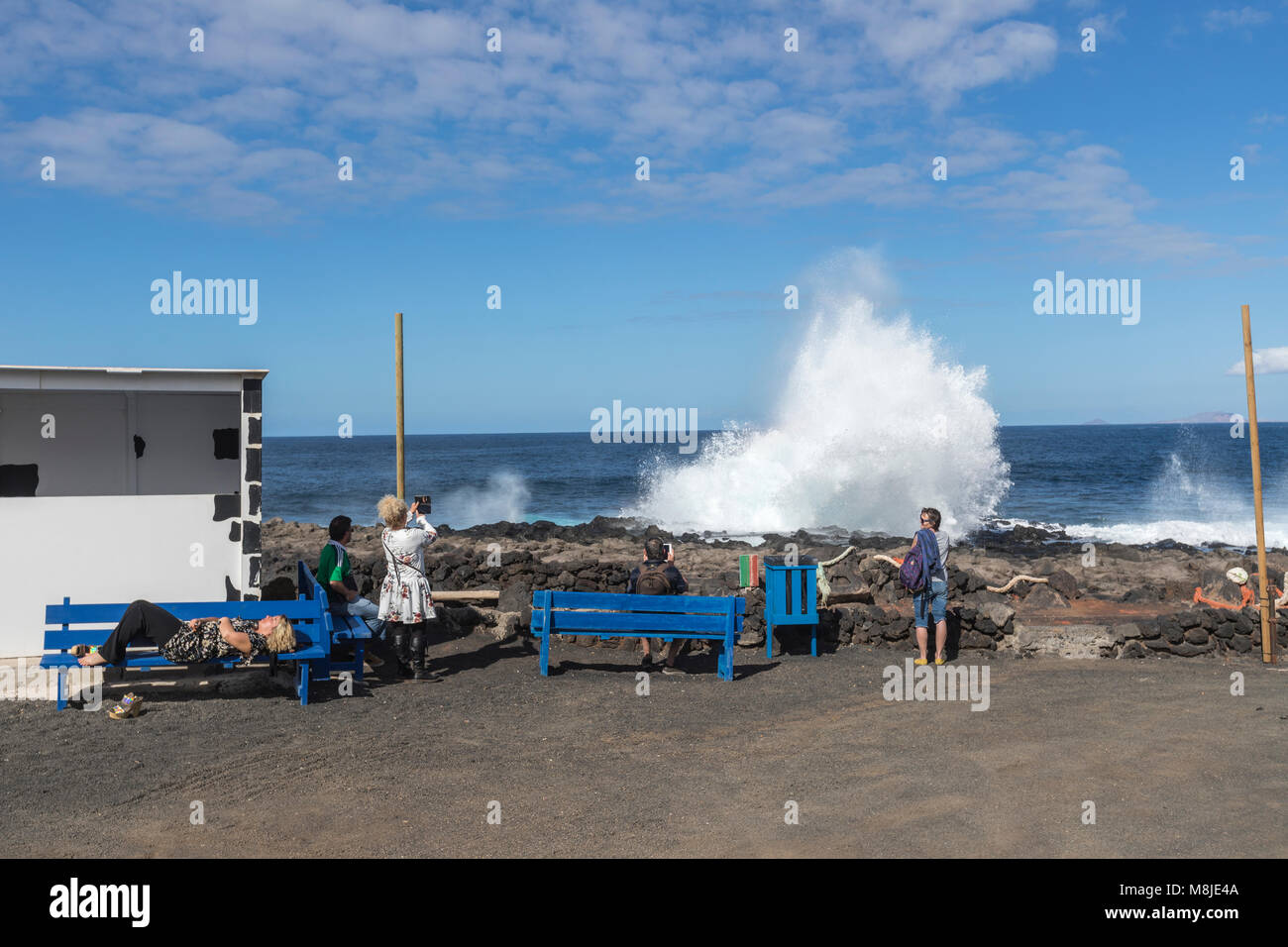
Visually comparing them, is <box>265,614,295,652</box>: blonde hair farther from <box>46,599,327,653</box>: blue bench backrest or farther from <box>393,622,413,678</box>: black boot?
<box>393,622,413,678</box>: black boot

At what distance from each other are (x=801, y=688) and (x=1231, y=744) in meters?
3.45

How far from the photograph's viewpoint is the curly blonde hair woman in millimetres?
9156

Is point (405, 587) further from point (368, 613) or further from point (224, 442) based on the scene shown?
point (224, 442)

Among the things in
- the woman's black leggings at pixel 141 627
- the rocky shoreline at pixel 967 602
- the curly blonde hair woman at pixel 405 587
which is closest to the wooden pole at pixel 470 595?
the rocky shoreline at pixel 967 602

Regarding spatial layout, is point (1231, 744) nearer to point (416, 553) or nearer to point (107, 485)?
point (416, 553)

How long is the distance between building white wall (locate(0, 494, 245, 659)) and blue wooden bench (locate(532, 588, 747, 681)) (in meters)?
3.15

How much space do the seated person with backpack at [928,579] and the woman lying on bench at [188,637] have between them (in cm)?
574

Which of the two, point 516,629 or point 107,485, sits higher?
point 107,485

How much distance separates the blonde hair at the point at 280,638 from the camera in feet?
27.1

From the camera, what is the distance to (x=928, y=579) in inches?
391

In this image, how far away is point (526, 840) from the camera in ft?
17.4

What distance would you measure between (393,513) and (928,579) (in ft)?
16.8

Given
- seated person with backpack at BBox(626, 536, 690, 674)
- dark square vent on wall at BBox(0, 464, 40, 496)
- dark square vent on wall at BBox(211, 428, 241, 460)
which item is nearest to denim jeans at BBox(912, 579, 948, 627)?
seated person with backpack at BBox(626, 536, 690, 674)
